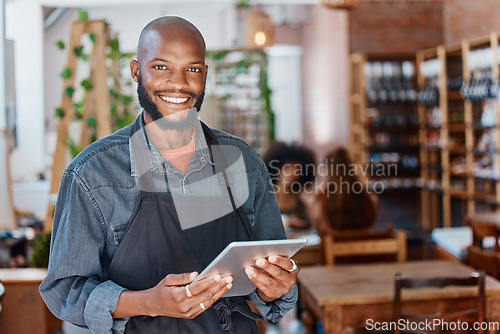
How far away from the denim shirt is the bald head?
200mm

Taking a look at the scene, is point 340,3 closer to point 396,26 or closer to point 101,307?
point 396,26

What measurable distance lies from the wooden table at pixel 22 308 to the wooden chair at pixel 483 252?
2.47 m

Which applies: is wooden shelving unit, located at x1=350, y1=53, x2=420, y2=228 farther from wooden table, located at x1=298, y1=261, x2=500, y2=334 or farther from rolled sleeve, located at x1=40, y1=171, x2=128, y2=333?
rolled sleeve, located at x1=40, y1=171, x2=128, y2=333

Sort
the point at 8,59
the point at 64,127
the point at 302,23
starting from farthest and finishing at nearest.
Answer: the point at 302,23, the point at 64,127, the point at 8,59

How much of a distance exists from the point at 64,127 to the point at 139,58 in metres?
1.83

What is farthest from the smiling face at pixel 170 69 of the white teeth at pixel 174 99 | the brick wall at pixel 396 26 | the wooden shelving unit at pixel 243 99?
the brick wall at pixel 396 26

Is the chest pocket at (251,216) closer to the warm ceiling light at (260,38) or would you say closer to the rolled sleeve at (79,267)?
the rolled sleeve at (79,267)

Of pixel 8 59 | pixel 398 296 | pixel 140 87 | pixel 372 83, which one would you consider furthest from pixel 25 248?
pixel 372 83

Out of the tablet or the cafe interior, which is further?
the cafe interior

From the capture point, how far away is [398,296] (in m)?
2.34

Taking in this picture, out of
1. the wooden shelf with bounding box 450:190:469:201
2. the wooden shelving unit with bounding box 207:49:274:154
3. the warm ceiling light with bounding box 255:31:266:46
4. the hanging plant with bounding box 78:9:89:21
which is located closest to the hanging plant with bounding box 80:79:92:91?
the hanging plant with bounding box 78:9:89:21

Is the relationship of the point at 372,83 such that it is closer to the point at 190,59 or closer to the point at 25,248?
the point at 25,248

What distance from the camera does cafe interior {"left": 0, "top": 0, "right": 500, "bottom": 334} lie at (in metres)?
2.80

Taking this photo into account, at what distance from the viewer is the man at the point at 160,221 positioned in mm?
1257
